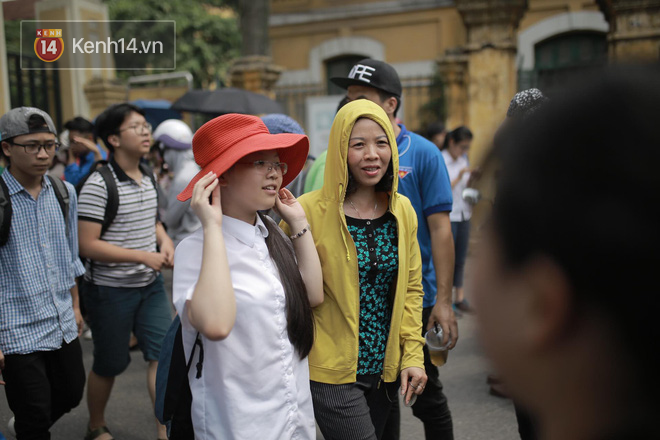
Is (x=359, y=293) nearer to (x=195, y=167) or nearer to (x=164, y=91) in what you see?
(x=195, y=167)

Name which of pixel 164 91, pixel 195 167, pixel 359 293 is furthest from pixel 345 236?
pixel 164 91

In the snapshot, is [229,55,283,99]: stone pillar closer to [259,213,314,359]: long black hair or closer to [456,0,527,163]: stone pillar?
[456,0,527,163]: stone pillar

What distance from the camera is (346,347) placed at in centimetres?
258

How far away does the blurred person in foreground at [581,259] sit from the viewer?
2.18ft

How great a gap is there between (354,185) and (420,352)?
799 mm

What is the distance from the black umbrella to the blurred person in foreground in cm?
818

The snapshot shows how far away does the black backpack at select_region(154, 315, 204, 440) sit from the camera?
2.17 meters

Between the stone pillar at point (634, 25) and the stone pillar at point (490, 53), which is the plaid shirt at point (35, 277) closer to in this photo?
the stone pillar at point (490, 53)

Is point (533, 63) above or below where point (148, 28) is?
below

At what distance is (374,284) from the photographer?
2.69m

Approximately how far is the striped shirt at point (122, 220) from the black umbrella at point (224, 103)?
5015mm

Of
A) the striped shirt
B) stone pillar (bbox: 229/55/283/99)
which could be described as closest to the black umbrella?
stone pillar (bbox: 229/55/283/99)

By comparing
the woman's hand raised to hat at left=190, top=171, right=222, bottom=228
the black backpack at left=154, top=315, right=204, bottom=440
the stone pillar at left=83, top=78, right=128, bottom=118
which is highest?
the stone pillar at left=83, top=78, right=128, bottom=118

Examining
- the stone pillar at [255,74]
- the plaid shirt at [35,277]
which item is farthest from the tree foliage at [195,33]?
the plaid shirt at [35,277]
